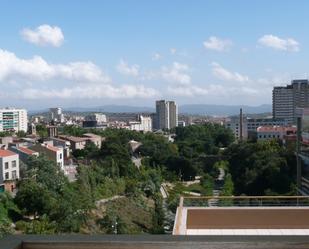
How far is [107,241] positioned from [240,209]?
4060 millimetres

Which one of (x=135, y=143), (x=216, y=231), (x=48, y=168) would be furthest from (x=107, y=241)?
(x=135, y=143)

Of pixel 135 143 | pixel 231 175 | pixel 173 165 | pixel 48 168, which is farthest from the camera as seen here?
pixel 135 143

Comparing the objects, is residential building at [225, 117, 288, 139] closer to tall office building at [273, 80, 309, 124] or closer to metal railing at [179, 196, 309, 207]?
tall office building at [273, 80, 309, 124]

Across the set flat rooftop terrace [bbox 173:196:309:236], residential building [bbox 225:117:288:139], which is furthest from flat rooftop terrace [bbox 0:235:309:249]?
residential building [bbox 225:117:288:139]

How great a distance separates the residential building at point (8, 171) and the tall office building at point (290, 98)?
5288 centimetres

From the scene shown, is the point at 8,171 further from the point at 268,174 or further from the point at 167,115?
the point at 167,115

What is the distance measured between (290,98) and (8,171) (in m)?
59.3

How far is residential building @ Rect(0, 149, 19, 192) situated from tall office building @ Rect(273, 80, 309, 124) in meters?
52.9

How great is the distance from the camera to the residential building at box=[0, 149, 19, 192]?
65.6ft

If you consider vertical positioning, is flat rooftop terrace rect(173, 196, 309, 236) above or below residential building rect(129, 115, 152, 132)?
above

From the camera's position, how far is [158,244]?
1.94m

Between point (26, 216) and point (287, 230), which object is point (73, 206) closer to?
point (26, 216)

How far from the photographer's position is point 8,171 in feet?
66.9

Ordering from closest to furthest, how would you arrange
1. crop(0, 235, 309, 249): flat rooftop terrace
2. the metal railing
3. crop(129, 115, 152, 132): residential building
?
crop(0, 235, 309, 249): flat rooftop terrace → the metal railing → crop(129, 115, 152, 132): residential building
